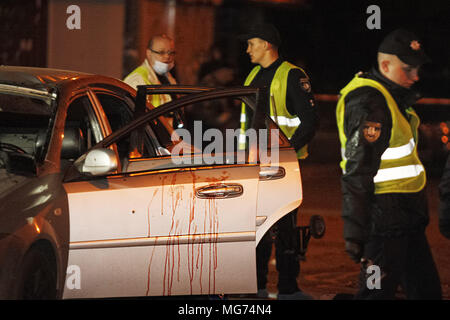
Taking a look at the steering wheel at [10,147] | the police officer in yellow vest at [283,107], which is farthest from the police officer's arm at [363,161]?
the steering wheel at [10,147]

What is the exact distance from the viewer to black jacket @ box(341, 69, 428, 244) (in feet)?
16.2

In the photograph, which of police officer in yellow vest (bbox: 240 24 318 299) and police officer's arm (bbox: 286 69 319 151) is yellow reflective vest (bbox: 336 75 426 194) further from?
police officer's arm (bbox: 286 69 319 151)

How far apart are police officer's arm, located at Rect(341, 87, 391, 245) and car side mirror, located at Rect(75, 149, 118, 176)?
4.31 feet

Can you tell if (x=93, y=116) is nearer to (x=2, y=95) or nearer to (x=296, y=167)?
(x=2, y=95)

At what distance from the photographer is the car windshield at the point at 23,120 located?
5.05 meters

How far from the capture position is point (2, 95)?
203 inches

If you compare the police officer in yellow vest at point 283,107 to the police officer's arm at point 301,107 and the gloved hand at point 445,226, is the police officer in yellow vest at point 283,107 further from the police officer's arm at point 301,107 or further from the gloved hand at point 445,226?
the gloved hand at point 445,226

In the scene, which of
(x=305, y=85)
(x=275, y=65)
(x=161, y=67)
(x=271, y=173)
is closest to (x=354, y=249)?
(x=271, y=173)

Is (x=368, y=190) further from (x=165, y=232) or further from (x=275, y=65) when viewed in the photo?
(x=275, y=65)

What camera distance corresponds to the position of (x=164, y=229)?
4770 millimetres

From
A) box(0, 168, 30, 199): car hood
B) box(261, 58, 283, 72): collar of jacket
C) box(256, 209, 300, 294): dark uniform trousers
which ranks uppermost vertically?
box(261, 58, 283, 72): collar of jacket

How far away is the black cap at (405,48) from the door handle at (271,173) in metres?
0.96

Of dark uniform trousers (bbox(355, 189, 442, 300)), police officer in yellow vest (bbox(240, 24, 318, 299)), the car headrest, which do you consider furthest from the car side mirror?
police officer in yellow vest (bbox(240, 24, 318, 299))

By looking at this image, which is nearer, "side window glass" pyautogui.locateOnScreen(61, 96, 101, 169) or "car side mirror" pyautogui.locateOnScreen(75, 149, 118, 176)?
"car side mirror" pyautogui.locateOnScreen(75, 149, 118, 176)
